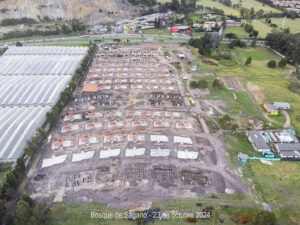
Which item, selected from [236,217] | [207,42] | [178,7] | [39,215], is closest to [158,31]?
[207,42]

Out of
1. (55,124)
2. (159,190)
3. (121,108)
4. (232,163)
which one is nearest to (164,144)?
(159,190)

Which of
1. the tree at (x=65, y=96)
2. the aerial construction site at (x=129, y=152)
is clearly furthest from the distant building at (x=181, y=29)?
the tree at (x=65, y=96)

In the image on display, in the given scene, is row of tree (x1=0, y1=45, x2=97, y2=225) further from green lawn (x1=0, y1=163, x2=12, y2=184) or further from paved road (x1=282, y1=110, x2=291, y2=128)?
paved road (x1=282, y1=110, x2=291, y2=128)

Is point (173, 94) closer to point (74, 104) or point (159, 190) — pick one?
point (74, 104)

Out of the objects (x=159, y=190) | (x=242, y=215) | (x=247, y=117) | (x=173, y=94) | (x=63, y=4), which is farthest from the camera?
(x=63, y=4)

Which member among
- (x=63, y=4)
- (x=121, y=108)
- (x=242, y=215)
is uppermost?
(x=63, y=4)

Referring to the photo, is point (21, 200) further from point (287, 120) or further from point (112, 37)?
point (112, 37)

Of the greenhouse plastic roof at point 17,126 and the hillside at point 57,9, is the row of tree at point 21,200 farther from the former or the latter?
the hillside at point 57,9
